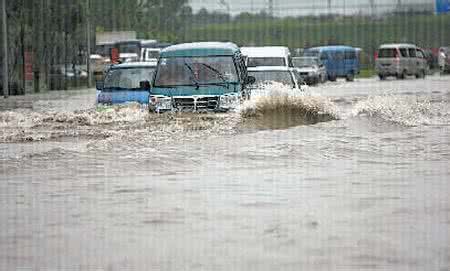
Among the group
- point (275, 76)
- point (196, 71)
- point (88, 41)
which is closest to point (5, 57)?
point (88, 41)

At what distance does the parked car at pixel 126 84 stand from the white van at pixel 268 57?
577 centimetres

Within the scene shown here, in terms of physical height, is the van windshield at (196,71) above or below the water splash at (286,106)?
above

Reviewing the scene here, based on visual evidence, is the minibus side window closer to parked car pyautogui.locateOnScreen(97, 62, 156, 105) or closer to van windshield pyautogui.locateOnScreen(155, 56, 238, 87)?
parked car pyautogui.locateOnScreen(97, 62, 156, 105)

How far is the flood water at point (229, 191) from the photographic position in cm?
780

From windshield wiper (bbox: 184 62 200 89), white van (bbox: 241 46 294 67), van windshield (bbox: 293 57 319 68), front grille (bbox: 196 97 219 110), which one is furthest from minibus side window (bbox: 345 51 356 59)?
front grille (bbox: 196 97 219 110)

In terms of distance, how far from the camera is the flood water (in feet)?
25.6

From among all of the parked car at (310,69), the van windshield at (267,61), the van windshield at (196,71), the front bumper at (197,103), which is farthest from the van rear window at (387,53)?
the front bumper at (197,103)

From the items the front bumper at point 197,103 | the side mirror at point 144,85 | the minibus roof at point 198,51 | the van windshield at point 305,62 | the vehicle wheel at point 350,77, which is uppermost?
the minibus roof at point 198,51

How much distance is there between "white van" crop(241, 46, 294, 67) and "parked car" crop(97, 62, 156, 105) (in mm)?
5766

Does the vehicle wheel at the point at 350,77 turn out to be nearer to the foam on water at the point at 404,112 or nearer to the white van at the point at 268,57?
the white van at the point at 268,57

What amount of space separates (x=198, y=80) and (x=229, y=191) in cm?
811

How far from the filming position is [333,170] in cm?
1325

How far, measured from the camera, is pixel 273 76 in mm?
23719

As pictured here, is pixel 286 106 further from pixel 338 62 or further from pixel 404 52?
pixel 338 62
